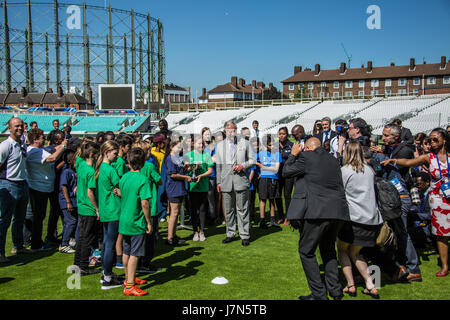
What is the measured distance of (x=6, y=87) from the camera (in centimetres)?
5481

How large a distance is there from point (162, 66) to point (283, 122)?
24162mm

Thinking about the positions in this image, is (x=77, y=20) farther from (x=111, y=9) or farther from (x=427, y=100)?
(x=427, y=100)

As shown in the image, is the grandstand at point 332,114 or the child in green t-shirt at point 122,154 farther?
the grandstand at point 332,114

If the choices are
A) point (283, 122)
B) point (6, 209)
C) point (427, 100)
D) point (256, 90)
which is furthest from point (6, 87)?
point (256, 90)

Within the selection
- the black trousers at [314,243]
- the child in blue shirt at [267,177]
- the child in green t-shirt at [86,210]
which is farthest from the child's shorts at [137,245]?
the child in blue shirt at [267,177]

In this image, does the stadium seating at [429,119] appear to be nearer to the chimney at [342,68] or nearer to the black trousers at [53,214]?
the black trousers at [53,214]

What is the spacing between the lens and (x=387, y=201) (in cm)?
446

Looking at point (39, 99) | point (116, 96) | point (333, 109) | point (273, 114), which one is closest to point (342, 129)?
point (116, 96)

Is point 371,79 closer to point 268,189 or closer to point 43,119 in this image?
point 43,119

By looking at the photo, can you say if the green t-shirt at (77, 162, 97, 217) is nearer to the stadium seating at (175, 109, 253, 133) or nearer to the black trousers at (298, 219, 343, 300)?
the black trousers at (298, 219, 343, 300)

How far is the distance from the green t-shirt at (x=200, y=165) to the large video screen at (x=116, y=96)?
1067 inches

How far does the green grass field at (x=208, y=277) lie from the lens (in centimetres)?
463

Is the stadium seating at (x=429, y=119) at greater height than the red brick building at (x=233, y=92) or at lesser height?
lesser
